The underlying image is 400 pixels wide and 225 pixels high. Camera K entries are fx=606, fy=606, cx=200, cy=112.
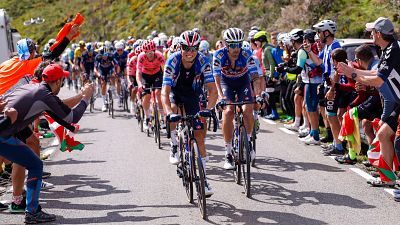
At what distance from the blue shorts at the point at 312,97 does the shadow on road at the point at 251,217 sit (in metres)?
4.38

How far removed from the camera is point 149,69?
1279cm

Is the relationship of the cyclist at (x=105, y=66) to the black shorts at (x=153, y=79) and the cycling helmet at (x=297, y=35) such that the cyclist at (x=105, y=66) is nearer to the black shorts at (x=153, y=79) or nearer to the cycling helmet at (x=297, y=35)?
the black shorts at (x=153, y=79)

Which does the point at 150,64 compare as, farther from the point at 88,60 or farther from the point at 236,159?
the point at 88,60

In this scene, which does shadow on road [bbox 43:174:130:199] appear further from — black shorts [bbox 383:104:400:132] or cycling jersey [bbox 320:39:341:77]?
cycling jersey [bbox 320:39:341:77]

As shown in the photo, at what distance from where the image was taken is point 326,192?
792 centimetres

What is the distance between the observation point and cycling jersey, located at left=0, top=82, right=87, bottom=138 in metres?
6.43

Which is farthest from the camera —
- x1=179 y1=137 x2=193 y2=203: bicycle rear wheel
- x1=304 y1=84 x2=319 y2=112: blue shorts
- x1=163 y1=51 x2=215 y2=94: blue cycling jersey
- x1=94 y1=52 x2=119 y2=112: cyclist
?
x1=94 y1=52 x2=119 y2=112: cyclist

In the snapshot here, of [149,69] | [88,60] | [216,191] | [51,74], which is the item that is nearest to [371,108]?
[216,191]

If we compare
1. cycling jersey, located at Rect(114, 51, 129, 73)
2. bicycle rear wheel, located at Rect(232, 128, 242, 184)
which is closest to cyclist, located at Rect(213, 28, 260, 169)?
bicycle rear wheel, located at Rect(232, 128, 242, 184)

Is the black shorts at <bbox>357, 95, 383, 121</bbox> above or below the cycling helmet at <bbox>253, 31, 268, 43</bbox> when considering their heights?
below

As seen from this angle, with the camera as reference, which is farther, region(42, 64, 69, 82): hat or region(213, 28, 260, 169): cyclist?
region(213, 28, 260, 169): cyclist

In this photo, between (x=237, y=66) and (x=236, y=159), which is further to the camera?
(x=237, y=66)

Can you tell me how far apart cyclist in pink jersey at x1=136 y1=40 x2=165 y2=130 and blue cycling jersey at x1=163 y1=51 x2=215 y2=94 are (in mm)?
4040

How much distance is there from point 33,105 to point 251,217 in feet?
8.90
